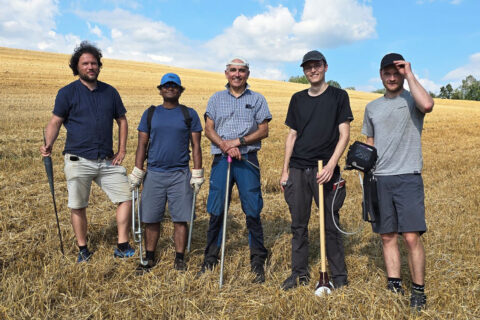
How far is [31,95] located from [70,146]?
911 inches

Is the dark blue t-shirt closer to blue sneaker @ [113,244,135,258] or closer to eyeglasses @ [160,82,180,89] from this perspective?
eyeglasses @ [160,82,180,89]

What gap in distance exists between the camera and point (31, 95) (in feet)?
80.1

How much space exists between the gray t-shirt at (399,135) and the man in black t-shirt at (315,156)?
38cm

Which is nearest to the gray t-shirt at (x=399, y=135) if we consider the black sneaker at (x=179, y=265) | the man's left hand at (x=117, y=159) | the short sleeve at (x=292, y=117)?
the short sleeve at (x=292, y=117)

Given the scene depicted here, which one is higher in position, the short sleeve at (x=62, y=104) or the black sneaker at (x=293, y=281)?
the short sleeve at (x=62, y=104)

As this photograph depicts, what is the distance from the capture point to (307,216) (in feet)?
13.7

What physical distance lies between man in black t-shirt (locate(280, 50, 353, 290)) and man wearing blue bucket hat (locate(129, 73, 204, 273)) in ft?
3.71

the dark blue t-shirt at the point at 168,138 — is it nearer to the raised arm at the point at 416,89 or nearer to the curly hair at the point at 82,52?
the curly hair at the point at 82,52

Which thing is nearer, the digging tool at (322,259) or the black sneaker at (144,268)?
the digging tool at (322,259)

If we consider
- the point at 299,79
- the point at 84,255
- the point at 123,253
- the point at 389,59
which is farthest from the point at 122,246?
the point at 299,79

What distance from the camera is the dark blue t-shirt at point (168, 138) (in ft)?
14.3

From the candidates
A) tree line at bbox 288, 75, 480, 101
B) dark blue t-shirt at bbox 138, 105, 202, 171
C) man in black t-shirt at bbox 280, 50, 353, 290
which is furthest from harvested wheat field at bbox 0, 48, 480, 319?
tree line at bbox 288, 75, 480, 101

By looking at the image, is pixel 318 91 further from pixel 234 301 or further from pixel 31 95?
pixel 31 95

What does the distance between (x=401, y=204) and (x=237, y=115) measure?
1.95m
